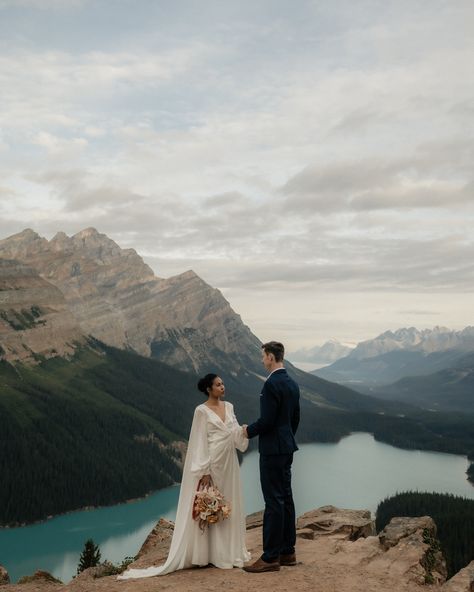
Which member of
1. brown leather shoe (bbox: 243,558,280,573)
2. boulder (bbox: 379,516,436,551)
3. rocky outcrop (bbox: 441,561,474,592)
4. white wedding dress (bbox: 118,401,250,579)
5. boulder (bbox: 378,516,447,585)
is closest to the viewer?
rocky outcrop (bbox: 441,561,474,592)

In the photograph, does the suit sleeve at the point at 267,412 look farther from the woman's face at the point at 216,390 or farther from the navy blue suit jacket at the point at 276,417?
the woman's face at the point at 216,390

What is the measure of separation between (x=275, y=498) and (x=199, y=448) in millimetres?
2992

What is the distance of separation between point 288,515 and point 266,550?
1.21m

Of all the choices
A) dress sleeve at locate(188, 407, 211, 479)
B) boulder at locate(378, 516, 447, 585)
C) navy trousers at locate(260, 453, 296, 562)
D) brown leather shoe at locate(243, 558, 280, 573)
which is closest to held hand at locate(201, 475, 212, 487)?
dress sleeve at locate(188, 407, 211, 479)

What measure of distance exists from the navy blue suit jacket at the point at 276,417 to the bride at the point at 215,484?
1051 millimetres

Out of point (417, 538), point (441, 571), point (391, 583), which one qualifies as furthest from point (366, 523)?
point (391, 583)

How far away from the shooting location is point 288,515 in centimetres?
1658

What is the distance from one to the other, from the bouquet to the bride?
230mm

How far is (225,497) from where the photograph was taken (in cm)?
1762

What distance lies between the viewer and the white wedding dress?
17.0 metres

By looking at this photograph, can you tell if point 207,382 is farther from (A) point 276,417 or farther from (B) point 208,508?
(B) point 208,508

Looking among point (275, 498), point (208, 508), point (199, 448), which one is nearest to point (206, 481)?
point (208, 508)

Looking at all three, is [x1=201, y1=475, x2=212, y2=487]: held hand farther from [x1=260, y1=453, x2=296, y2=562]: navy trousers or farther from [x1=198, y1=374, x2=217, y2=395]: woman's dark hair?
[x1=198, y1=374, x2=217, y2=395]: woman's dark hair

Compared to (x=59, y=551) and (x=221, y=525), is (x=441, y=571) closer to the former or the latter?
(x=221, y=525)
